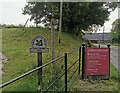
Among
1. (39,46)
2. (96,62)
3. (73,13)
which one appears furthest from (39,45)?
(73,13)

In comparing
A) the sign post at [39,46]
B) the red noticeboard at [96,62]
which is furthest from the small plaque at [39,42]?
the red noticeboard at [96,62]

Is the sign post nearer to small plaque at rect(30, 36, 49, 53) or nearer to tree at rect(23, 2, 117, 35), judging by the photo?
small plaque at rect(30, 36, 49, 53)

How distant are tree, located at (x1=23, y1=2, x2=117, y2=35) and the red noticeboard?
17.1 m

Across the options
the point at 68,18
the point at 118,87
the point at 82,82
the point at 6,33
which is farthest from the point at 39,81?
the point at 68,18

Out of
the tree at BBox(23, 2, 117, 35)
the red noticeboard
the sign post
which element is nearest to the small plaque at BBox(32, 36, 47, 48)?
the sign post

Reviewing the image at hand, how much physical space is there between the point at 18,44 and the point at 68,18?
10038mm

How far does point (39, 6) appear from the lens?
29.0 meters

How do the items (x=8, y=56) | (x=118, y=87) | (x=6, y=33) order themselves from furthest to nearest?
(x=6, y=33) → (x=8, y=56) → (x=118, y=87)

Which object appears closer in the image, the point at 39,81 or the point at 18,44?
the point at 39,81

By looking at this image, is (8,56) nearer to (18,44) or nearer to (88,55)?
(18,44)

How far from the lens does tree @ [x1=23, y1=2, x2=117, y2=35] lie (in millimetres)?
26953

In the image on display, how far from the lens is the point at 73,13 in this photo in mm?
27922

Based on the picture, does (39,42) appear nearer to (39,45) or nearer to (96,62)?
(39,45)

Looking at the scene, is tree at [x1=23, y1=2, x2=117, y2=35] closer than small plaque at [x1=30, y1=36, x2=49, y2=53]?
No
